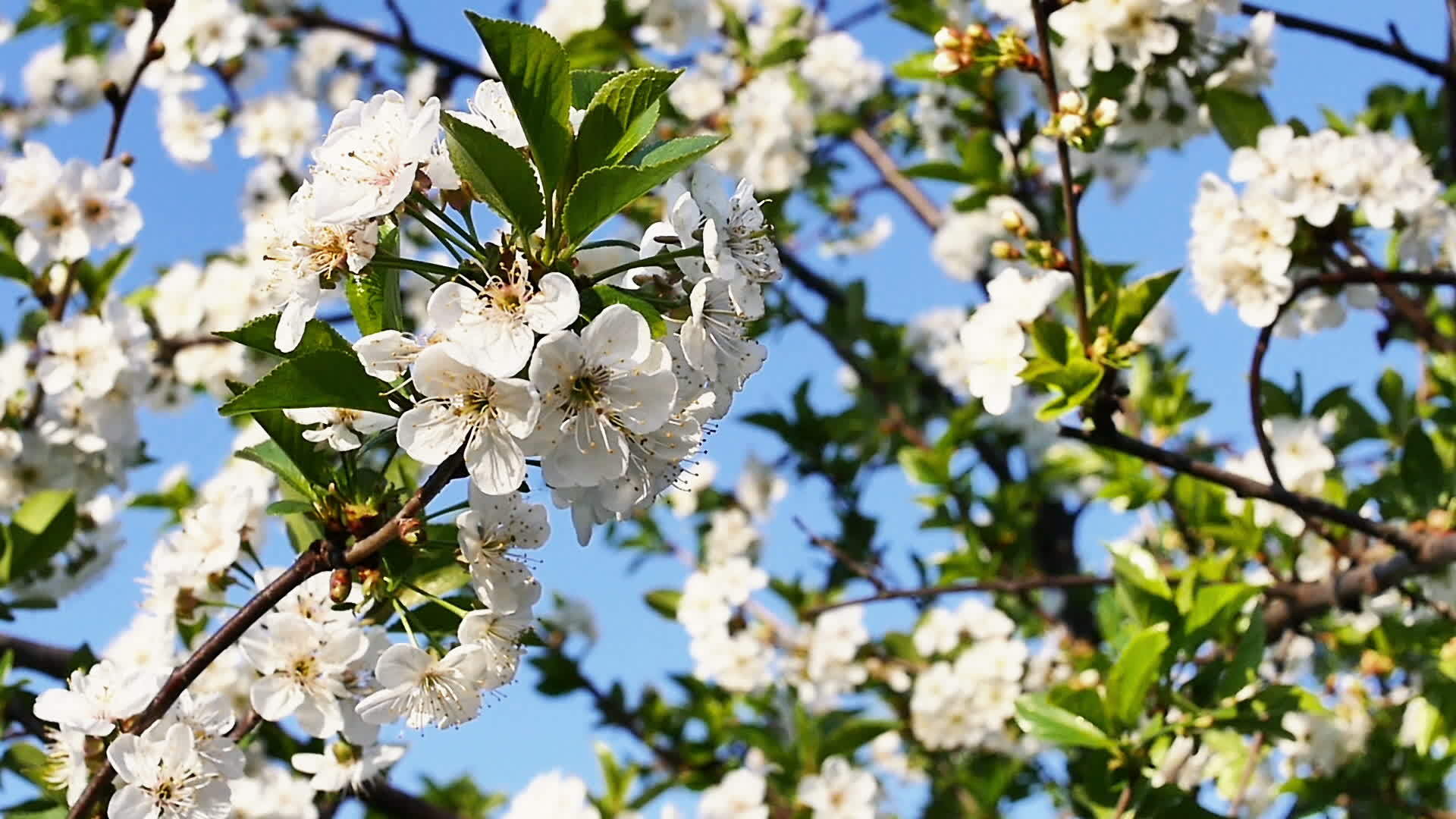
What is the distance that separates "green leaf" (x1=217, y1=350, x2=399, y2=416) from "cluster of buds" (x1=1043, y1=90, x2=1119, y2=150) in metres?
1.14

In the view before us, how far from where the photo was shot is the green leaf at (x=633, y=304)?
1235 mm

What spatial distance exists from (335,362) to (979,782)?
2.48 m

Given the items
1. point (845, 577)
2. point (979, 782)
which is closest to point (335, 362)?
point (979, 782)

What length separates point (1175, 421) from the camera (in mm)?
3412

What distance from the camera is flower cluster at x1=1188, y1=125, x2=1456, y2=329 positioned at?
2.22 meters

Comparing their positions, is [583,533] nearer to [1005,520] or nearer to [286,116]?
[1005,520]

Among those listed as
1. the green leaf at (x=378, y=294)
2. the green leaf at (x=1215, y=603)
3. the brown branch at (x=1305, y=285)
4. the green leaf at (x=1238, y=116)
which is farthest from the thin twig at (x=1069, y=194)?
the green leaf at (x=378, y=294)

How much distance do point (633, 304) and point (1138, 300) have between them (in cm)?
100

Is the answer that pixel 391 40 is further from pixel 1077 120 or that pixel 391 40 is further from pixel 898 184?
pixel 1077 120

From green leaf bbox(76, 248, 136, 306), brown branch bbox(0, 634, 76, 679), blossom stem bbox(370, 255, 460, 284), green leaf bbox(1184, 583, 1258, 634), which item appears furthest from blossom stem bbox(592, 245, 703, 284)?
green leaf bbox(76, 248, 136, 306)

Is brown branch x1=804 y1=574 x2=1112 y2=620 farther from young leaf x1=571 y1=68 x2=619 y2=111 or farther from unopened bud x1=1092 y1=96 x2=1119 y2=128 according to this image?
young leaf x1=571 y1=68 x2=619 y2=111

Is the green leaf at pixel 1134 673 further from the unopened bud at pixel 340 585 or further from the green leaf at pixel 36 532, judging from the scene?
the green leaf at pixel 36 532

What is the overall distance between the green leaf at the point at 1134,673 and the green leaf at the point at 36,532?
196 centimetres

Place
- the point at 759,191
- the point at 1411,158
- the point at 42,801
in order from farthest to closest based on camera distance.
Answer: the point at 759,191
the point at 1411,158
the point at 42,801
